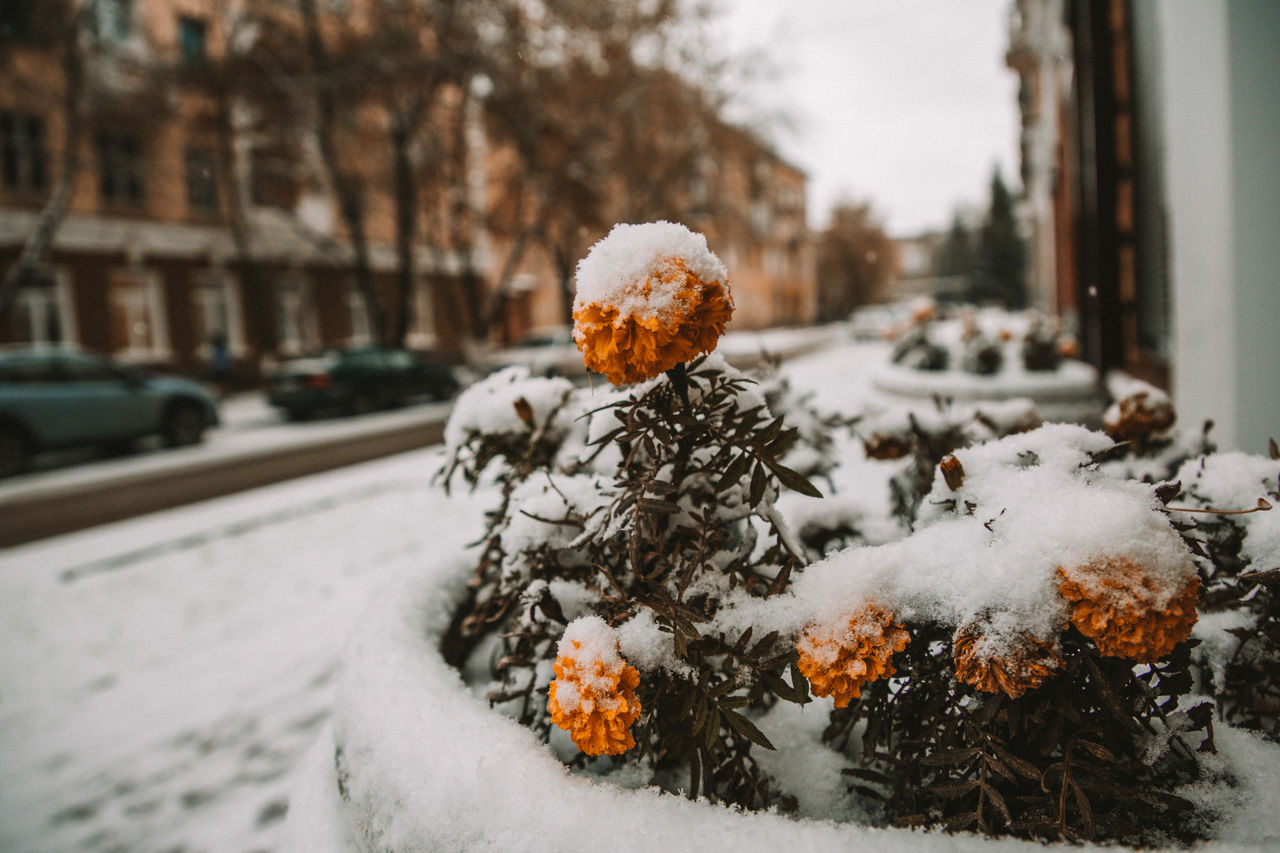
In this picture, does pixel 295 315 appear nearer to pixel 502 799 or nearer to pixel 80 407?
pixel 80 407

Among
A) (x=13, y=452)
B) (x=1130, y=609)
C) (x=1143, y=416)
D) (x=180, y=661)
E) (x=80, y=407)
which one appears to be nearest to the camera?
(x=1130, y=609)

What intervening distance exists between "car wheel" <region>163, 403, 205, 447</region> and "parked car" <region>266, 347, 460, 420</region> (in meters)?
2.28

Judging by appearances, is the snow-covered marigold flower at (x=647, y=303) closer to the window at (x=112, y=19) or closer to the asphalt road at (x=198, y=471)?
the asphalt road at (x=198, y=471)

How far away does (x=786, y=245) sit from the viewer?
148 feet

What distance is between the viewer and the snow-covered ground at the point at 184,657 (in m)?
2.49

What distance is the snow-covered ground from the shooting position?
98.0 inches

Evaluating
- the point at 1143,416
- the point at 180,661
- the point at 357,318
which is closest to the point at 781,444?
the point at 1143,416

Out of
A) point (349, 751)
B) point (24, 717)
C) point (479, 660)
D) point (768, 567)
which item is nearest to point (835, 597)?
point (768, 567)

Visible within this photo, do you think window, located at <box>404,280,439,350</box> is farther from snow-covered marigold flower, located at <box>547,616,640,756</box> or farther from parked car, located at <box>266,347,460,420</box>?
snow-covered marigold flower, located at <box>547,616,640,756</box>

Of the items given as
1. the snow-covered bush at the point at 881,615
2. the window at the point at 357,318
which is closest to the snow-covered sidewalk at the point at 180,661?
the snow-covered bush at the point at 881,615

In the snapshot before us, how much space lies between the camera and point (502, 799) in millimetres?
1003

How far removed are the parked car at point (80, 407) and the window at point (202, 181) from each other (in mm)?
10641

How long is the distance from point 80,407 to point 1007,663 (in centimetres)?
1267

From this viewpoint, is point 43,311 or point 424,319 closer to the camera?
point 43,311
